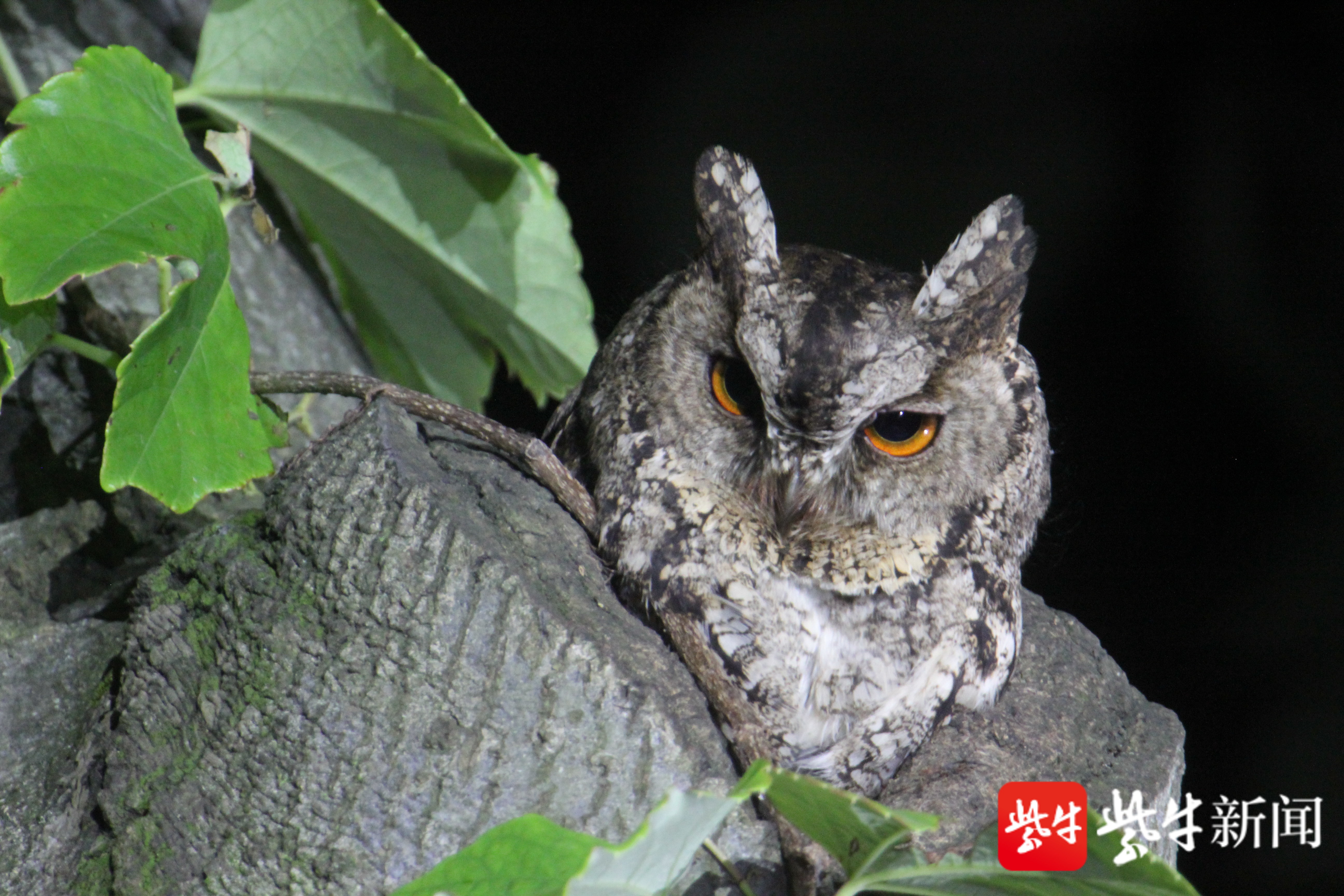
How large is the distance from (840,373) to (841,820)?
1.27 ft

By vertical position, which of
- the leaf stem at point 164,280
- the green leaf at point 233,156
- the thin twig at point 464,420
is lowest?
the leaf stem at point 164,280

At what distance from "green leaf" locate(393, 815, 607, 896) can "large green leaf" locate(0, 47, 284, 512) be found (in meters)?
0.42

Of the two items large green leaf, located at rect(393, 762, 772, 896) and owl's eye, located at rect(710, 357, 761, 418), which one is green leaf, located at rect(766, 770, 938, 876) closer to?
large green leaf, located at rect(393, 762, 772, 896)

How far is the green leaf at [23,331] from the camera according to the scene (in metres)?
0.88

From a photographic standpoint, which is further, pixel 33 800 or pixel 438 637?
pixel 33 800

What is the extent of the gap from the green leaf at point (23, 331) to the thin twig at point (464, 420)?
200 millimetres

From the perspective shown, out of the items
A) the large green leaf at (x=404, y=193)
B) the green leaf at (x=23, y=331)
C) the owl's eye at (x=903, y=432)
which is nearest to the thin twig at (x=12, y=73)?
the large green leaf at (x=404, y=193)

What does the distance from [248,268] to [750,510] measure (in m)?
0.90

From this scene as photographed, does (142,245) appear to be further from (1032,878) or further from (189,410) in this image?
(1032,878)

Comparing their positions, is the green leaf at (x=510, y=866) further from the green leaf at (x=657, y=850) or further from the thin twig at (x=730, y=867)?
the thin twig at (x=730, y=867)

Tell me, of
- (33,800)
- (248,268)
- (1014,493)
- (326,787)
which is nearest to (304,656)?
(326,787)

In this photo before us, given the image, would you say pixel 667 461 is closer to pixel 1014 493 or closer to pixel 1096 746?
pixel 1014 493

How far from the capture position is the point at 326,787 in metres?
0.75

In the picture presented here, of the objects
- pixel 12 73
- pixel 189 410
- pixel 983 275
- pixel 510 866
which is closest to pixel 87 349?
pixel 189 410
